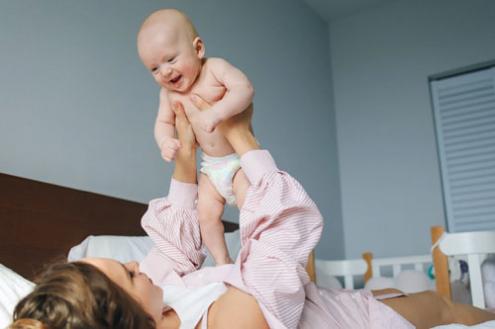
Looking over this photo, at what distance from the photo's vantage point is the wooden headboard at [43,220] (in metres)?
1.19

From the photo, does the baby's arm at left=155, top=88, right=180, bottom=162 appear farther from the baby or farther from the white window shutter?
the white window shutter

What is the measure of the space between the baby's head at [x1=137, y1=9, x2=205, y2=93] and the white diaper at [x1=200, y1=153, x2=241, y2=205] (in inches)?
5.4

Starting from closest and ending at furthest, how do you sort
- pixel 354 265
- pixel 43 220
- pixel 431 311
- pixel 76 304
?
1. pixel 76 304
2. pixel 431 311
3. pixel 43 220
4. pixel 354 265

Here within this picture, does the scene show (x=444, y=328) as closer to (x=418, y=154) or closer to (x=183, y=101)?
(x=183, y=101)

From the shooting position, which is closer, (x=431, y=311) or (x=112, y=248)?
(x=431, y=311)

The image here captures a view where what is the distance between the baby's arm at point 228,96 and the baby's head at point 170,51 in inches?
1.7

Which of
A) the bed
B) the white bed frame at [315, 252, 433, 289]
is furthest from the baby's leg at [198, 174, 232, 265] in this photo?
the white bed frame at [315, 252, 433, 289]

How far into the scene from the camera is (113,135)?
1.65 m

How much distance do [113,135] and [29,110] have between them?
30 cm

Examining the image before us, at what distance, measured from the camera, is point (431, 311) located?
1052 millimetres

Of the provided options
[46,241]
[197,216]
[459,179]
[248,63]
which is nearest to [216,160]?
[197,216]

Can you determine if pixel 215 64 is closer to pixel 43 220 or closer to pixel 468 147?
pixel 43 220

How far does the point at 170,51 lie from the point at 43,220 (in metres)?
0.61

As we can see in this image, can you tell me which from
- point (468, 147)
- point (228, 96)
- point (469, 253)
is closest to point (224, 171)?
point (228, 96)
